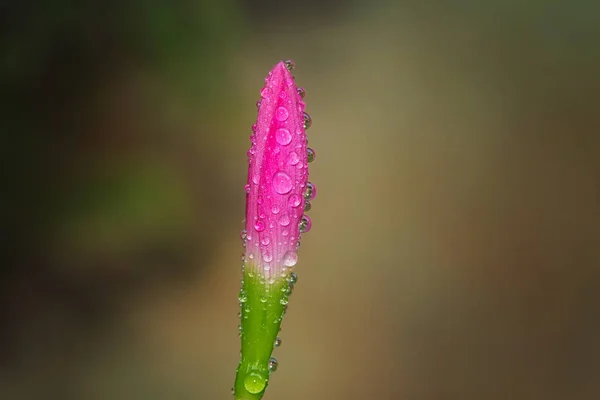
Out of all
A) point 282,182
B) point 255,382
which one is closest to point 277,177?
point 282,182

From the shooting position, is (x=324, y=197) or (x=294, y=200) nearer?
(x=294, y=200)

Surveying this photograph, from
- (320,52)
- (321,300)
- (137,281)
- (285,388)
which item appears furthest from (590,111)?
(137,281)

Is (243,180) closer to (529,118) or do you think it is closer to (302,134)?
(529,118)

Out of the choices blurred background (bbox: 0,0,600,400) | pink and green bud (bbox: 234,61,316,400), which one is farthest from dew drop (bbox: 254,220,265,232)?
blurred background (bbox: 0,0,600,400)

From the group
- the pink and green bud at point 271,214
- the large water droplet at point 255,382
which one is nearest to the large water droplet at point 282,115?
the pink and green bud at point 271,214

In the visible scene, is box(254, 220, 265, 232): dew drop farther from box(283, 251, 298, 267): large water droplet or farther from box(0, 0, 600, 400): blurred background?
box(0, 0, 600, 400): blurred background

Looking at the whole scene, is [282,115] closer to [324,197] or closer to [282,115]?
[282,115]
